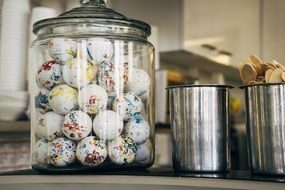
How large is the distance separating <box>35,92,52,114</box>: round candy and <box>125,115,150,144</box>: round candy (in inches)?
5.3

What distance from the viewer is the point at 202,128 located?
67 cm

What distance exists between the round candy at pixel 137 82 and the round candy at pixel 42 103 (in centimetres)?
14

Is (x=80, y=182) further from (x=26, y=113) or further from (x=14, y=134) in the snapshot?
(x=14, y=134)

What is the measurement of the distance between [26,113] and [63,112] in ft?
2.19

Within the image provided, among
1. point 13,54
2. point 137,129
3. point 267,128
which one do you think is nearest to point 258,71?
point 267,128

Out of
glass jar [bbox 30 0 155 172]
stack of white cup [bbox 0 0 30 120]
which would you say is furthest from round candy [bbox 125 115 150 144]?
stack of white cup [bbox 0 0 30 120]

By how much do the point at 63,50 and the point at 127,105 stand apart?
0.14m

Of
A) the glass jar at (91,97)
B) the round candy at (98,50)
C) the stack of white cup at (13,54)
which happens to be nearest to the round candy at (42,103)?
the glass jar at (91,97)

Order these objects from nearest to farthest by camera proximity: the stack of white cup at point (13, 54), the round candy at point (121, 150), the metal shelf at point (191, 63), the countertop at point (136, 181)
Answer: the countertop at point (136, 181) < the round candy at point (121, 150) < the stack of white cup at point (13, 54) < the metal shelf at point (191, 63)

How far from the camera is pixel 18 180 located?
70 centimetres

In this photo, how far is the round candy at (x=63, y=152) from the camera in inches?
26.7

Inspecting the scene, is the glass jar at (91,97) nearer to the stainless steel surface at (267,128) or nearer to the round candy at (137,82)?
the round candy at (137,82)

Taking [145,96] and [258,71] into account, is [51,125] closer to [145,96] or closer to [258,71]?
[145,96]

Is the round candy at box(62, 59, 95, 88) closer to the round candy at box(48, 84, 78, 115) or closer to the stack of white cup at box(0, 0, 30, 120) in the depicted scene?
the round candy at box(48, 84, 78, 115)
